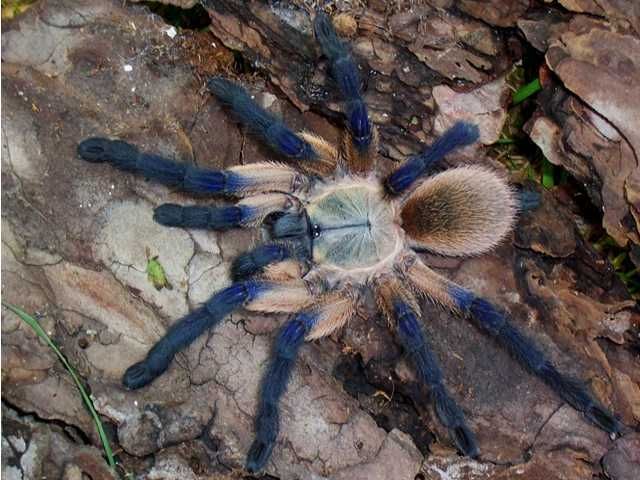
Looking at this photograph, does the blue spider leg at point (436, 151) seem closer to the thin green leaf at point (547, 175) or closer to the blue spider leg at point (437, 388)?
the thin green leaf at point (547, 175)

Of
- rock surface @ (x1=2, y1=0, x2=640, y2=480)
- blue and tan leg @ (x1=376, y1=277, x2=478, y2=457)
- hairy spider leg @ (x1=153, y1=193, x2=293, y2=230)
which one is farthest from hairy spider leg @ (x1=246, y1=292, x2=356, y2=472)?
hairy spider leg @ (x1=153, y1=193, x2=293, y2=230)

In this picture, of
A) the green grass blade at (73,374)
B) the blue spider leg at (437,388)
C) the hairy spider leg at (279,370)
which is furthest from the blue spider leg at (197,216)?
the blue spider leg at (437,388)

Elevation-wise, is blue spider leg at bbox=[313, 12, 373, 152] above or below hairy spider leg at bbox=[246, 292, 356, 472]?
above

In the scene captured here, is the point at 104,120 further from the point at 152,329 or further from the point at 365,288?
the point at 365,288

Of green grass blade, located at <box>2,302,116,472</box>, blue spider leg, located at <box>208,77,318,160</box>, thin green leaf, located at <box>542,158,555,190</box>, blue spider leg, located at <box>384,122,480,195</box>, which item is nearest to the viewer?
green grass blade, located at <box>2,302,116,472</box>

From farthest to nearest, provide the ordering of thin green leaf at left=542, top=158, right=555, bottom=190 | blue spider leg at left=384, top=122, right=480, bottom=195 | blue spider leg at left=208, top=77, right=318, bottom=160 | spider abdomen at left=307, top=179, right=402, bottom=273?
1. thin green leaf at left=542, top=158, right=555, bottom=190
2. spider abdomen at left=307, top=179, right=402, bottom=273
3. blue spider leg at left=384, top=122, right=480, bottom=195
4. blue spider leg at left=208, top=77, right=318, bottom=160

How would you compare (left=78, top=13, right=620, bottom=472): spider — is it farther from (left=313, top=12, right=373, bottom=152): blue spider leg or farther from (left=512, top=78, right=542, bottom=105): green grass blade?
(left=512, top=78, right=542, bottom=105): green grass blade

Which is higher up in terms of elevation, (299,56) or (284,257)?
(299,56)

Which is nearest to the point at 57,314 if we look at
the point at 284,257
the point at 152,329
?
the point at 152,329
